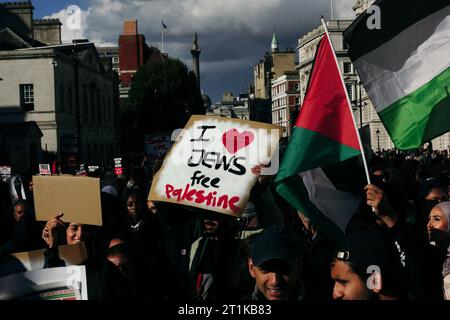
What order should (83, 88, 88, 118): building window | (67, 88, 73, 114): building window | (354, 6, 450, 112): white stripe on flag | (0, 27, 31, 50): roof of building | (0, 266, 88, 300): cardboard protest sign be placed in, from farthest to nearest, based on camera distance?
(83, 88, 88, 118): building window < (67, 88, 73, 114): building window < (0, 27, 31, 50): roof of building < (354, 6, 450, 112): white stripe on flag < (0, 266, 88, 300): cardboard protest sign

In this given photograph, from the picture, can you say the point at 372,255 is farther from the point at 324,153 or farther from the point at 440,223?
the point at 324,153

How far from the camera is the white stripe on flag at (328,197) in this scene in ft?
17.2

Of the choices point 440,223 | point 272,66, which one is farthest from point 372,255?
point 272,66

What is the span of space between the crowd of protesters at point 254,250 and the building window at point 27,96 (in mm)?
41152

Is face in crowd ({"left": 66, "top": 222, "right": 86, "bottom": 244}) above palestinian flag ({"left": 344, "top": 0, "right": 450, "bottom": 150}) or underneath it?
underneath

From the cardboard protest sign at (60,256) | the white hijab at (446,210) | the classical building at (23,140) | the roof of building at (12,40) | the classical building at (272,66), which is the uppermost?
the classical building at (272,66)

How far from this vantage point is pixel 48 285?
3162mm

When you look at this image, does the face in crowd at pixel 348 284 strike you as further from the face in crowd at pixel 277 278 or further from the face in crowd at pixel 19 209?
the face in crowd at pixel 19 209

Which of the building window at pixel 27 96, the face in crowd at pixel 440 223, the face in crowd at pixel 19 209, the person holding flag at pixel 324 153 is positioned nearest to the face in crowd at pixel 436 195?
the person holding flag at pixel 324 153

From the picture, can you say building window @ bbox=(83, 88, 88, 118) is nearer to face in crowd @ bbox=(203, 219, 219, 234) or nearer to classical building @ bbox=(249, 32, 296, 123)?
face in crowd @ bbox=(203, 219, 219, 234)

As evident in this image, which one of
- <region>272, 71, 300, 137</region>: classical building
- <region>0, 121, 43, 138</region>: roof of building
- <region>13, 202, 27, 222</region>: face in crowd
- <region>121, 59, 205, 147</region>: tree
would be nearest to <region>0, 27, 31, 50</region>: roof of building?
<region>0, 121, 43, 138</region>: roof of building

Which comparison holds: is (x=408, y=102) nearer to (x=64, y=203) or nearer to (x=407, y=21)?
(x=407, y=21)

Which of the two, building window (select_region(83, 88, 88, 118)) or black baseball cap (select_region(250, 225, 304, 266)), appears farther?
building window (select_region(83, 88, 88, 118))

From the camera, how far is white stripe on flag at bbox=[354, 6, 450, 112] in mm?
5801
